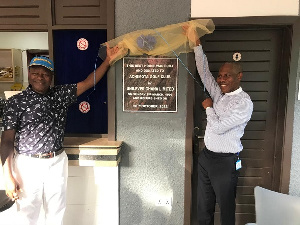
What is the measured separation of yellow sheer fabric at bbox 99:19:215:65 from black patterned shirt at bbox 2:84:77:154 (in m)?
0.70

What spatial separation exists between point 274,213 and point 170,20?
189cm

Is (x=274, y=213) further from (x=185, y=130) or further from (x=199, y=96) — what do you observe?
(x=199, y=96)

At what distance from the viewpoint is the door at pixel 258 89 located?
7.56ft

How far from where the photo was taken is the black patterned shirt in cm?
183

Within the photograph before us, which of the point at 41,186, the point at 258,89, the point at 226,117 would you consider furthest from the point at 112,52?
the point at 258,89

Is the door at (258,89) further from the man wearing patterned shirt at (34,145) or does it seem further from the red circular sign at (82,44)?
the man wearing patterned shirt at (34,145)

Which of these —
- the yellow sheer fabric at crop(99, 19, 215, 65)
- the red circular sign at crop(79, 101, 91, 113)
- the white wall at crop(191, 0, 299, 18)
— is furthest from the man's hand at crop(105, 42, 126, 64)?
the white wall at crop(191, 0, 299, 18)

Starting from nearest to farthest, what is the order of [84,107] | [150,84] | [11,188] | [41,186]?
1. [11,188]
2. [41,186]
3. [150,84]
4. [84,107]

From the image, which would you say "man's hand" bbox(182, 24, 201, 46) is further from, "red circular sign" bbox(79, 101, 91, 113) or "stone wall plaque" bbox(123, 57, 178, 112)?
"red circular sign" bbox(79, 101, 91, 113)

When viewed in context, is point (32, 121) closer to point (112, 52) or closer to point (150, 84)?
point (112, 52)

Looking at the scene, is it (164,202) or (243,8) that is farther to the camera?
(164,202)

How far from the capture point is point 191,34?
2.12 m

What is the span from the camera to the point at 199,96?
2.40 m

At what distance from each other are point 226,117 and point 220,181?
53 centimetres
